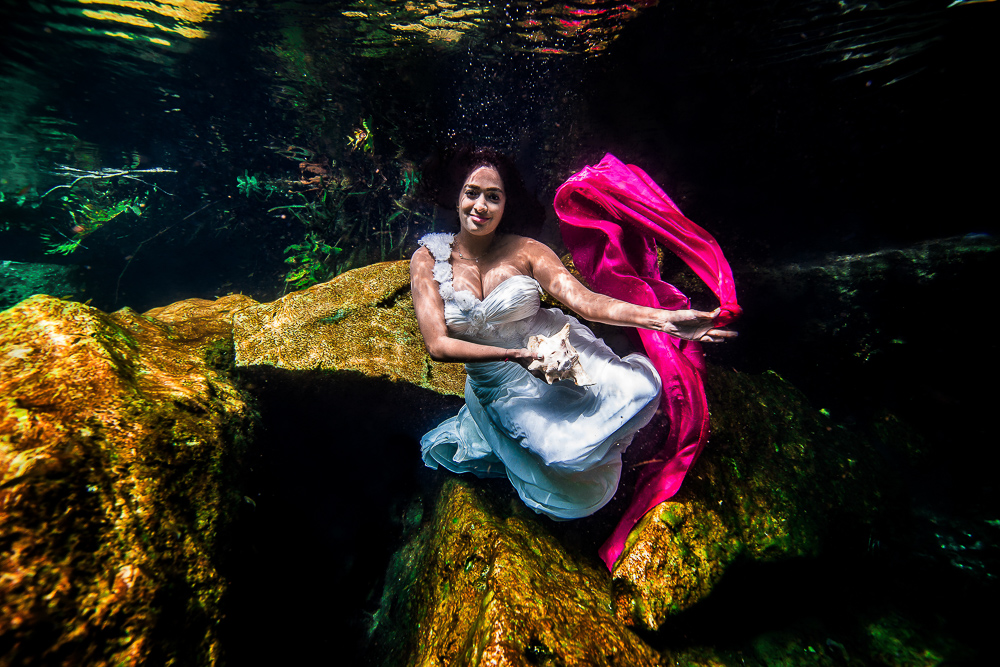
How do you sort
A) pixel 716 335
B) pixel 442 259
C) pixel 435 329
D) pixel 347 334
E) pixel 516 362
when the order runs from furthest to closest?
pixel 347 334 < pixel 442 259 < pixel 435 329 < pixel 516 362 < pixel 716 335

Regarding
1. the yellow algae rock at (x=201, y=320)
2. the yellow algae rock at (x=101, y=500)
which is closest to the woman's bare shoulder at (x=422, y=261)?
the yellow algae rock at (x=101, y=500)

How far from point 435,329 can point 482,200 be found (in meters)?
1.09

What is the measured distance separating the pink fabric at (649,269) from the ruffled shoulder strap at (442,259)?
1.11 meters

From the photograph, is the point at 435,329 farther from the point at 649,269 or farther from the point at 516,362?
the point at 649,269

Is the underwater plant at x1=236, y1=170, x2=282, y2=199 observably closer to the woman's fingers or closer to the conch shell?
the conch shell

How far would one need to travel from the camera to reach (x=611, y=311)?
2.13 metres

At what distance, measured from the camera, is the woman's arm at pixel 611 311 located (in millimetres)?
1723

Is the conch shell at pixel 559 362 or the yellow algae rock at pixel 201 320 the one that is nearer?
the conch shell at pixel 559 362

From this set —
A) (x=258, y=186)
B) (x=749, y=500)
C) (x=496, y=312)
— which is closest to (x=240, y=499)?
(x=496, y=312)

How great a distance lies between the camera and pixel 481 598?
6.43 ft

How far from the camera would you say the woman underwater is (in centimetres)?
219

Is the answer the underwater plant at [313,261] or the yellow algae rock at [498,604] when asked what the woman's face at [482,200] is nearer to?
the yellow algae rock at [498,604]

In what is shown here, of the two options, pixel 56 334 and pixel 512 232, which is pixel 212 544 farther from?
pixel 512 232

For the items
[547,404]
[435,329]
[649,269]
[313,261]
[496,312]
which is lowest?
[313,261]
